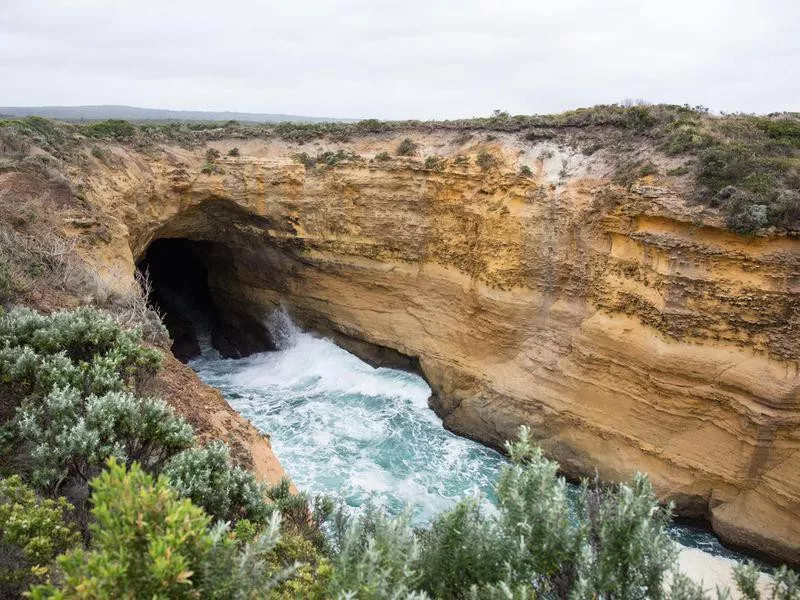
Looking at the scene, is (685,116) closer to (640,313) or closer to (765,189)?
(765,189)

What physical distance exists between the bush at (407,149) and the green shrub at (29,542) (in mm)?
14159

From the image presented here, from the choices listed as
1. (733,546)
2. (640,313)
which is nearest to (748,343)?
(640,313)

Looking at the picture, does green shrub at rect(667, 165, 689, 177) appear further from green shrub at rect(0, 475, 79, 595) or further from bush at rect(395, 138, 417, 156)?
green shrub at rect(0, 475, 79, 595)

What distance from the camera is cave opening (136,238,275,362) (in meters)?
21.2

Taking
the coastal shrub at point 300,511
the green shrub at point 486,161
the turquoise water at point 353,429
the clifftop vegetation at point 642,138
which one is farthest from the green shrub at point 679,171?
the coastal shrub at point 300,511

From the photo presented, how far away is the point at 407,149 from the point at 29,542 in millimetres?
14676

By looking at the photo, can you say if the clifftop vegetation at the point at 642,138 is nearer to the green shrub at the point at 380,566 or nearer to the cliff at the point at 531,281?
the cliff at the point at 531,281

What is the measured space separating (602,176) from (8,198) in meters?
13.5

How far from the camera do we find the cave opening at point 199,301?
21.2 metres

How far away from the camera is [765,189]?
36.7 ft

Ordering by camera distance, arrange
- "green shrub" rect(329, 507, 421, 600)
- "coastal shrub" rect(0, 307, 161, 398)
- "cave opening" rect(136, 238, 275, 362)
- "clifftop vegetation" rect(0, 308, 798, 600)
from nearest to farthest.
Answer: "clifftop vegetation" rect(0, 308, 798, 600) < "green shrub" rect(329, 507, 421, 600) < "coastal shrub" rect(0, 307, 161, 398) < "cave opening" rect(136, 238, 275, 362)

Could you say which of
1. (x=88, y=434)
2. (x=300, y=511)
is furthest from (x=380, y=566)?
(x=88, y=434)

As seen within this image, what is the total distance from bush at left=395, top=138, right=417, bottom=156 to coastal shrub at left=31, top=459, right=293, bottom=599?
14.6 metres

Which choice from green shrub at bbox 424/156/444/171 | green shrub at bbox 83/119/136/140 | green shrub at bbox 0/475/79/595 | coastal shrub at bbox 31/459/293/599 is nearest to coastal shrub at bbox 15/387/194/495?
green shrub at bbox 0/475/79/595
